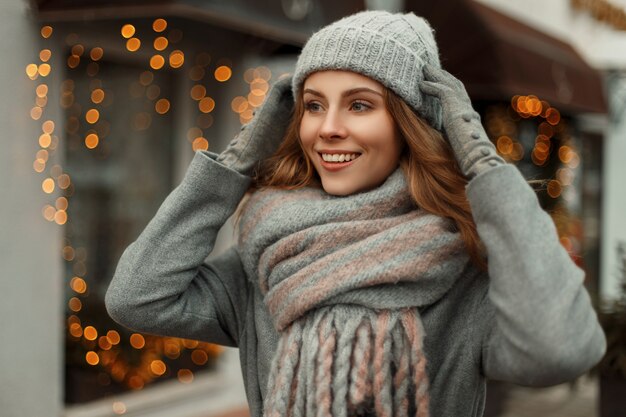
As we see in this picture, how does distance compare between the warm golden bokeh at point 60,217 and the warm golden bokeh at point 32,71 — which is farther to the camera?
the warm golden bokeh at point 60,217

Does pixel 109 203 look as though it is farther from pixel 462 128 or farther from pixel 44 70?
pixel 462 128

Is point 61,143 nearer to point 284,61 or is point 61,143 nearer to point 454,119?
point 284,61

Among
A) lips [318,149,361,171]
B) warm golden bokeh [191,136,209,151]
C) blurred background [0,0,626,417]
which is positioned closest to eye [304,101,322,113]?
lips [318,149,361,171]

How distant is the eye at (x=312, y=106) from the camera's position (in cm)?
201

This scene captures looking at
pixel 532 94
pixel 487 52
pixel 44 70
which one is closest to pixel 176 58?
pixel 44 70

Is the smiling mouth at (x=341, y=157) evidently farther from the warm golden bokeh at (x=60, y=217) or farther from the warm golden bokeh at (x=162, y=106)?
the warm golden bokeh at (x=162, y=106)

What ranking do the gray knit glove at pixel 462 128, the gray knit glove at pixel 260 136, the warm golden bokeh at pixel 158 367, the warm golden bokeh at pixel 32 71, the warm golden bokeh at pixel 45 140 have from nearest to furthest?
the gray knit glove at pixel 462 128, the gray knit glove at pixel 260 136, the warm golden bokeh at pixel 32 71, the warm golden bokeh at pixel 45 140, the warm golden bokeh at pixel 158 367

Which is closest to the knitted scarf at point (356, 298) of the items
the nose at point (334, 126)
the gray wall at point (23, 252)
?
the nose at point (334, 126)

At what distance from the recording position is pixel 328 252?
1.92m

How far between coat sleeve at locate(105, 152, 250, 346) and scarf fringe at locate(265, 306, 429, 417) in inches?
13.1

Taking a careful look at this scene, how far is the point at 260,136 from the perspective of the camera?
2.17 meters

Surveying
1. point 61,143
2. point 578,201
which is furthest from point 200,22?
point 578,201

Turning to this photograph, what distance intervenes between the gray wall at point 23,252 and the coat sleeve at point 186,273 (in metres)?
2.31

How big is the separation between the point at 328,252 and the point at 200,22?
3.91m
